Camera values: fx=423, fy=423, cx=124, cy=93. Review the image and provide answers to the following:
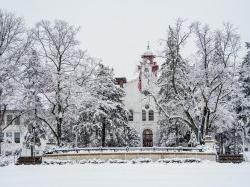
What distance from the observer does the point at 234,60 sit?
3950 centimetres

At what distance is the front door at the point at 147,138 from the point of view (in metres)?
62.2

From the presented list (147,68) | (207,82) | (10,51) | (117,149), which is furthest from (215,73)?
(147,68)

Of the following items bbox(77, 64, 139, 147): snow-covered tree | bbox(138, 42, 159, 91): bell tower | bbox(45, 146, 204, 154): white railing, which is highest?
bbox(138, 42, 159, 91): bell tower

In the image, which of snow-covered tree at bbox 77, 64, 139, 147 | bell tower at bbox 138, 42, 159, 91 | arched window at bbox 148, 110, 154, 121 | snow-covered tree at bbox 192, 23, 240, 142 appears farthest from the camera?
arched window at bbox 148, 110, 154, 121

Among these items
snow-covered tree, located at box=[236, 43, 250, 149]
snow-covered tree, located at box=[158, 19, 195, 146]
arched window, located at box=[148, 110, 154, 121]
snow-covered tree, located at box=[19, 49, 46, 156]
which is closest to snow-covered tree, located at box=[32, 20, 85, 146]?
snow-covered tree, located at box=[19, 49, 46, 156]

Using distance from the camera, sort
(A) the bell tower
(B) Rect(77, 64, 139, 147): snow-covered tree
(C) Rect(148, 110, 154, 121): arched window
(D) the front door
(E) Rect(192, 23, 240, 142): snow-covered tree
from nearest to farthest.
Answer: (E) Rect(192, 23, 240, 142): snow-covered tree < (B) Rect(77, 64, 139, 147): snow-covered tree < (D) the front door < (A) the bell tower < (C) Rect(148, 110, 154, 121): arched window

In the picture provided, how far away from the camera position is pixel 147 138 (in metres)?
62.7

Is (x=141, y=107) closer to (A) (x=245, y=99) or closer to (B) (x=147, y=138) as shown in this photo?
(B) (x=147, y=138)

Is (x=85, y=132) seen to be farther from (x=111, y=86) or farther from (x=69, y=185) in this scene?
(x=69, y=185)

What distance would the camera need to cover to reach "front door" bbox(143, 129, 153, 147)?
62.2 m

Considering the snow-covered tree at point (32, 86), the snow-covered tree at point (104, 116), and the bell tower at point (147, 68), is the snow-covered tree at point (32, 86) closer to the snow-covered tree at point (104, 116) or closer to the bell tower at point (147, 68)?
the snow-covered tree at point (104, 116)

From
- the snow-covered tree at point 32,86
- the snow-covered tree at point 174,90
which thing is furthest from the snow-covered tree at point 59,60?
the snow-covered tree at point 174,90

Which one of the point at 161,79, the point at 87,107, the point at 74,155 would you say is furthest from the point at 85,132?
the point at 74,155

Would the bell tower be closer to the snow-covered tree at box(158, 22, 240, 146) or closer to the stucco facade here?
the stucco facade
